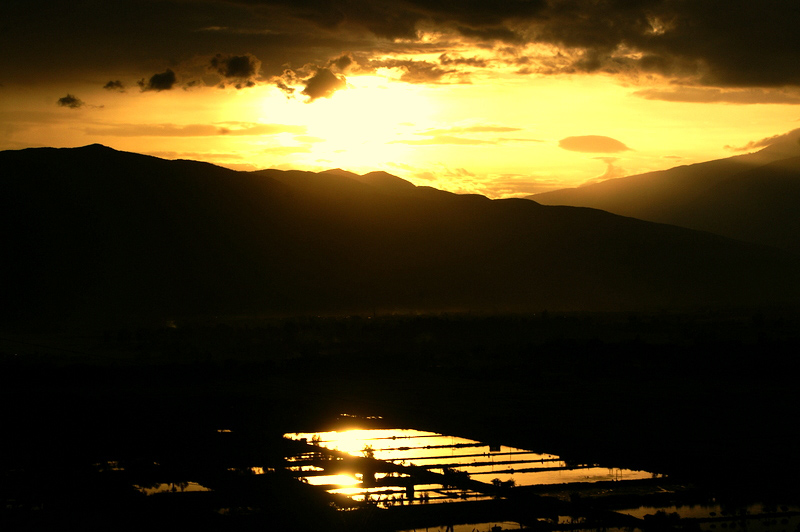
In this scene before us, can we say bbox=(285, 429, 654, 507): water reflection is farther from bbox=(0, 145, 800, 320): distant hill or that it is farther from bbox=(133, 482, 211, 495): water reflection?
bbox=(0, 145, 800, 320): distant hill

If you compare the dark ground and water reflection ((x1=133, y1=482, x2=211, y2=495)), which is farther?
water reflection ((x1=133, y1=482, x2=211, y2=495))

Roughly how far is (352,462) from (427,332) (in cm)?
3283

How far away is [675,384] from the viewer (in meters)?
20.9

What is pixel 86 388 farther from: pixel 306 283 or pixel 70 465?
pixel 306 283

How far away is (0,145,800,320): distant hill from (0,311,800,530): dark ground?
44.0 meters

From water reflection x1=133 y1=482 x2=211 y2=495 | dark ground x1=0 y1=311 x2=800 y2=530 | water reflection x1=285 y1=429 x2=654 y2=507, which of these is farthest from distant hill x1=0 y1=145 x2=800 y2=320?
water reflection x1=133 y1=482 x2=211 y2=495

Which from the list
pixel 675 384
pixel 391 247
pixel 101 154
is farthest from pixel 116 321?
pixel 675 384

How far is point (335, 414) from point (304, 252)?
73020mm

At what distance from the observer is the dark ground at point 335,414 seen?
966 cm

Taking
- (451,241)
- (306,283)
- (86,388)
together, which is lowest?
(86,388)

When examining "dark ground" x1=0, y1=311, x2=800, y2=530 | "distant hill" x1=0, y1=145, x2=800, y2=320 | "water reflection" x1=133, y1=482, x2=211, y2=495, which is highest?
"distant hill" x1=0, y1=145, x2=800, y2=320

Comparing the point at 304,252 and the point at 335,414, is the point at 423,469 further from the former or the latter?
the point at 304,252

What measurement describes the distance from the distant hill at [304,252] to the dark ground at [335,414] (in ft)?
145

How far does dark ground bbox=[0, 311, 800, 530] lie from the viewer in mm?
9664
